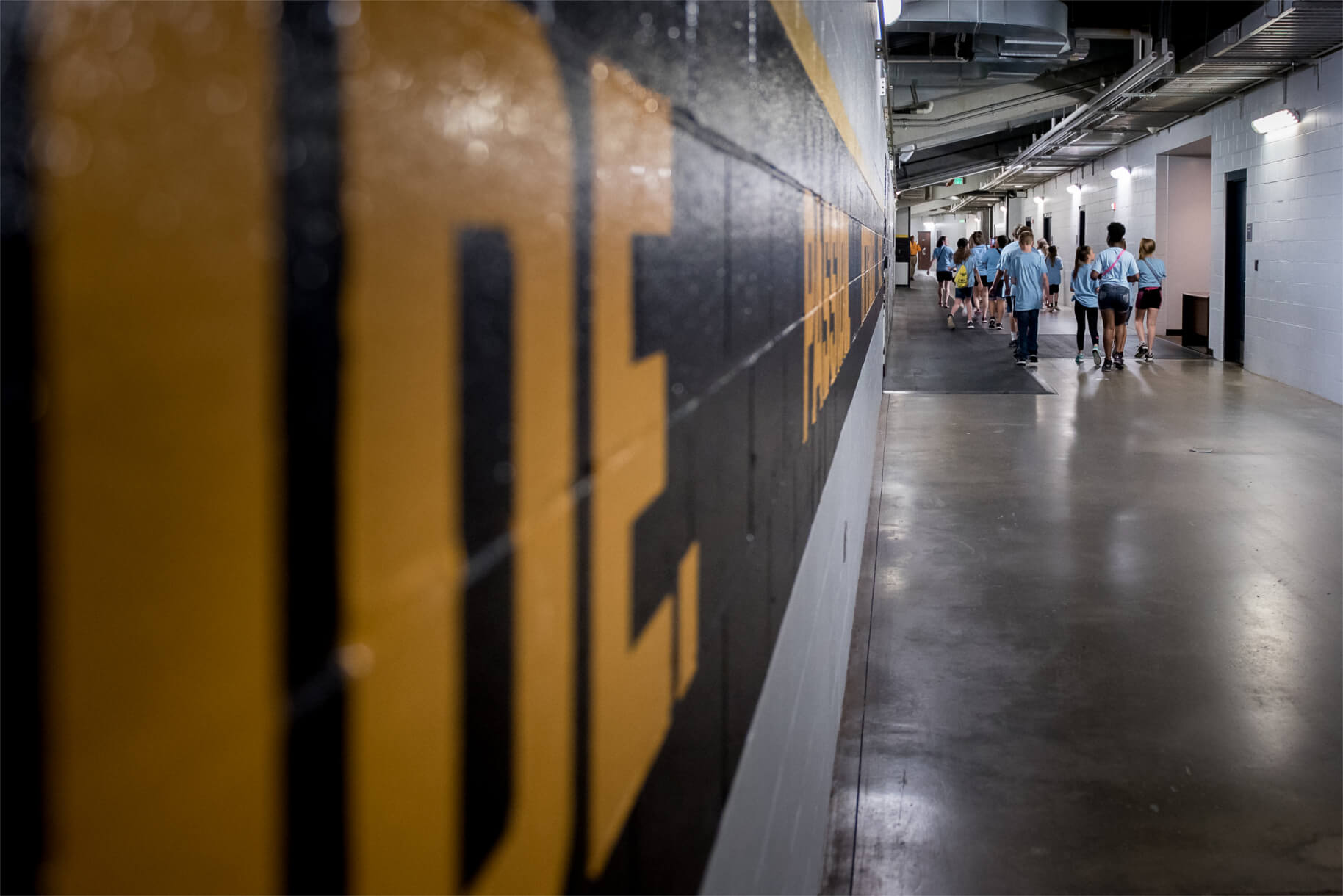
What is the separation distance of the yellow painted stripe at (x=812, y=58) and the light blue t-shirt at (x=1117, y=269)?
895 cm

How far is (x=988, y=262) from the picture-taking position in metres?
18.2

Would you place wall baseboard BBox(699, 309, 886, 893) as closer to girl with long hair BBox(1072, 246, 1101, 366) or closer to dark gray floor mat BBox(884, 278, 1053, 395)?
dark gray floor mat BBox(884, 278, 1053, 395)

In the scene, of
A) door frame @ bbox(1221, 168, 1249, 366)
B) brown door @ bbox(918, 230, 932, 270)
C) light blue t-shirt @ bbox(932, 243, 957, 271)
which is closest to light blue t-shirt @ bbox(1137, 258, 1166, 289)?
door frame @ bbox(1221, 168, 1249, 366)

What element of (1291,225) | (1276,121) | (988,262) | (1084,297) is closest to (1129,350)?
(1084,297)

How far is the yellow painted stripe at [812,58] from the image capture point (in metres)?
1.70

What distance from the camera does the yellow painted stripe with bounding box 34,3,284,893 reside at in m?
0.33

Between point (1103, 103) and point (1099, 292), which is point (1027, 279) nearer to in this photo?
point (1099, 292)

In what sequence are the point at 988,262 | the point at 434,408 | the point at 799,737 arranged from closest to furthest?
the point at 434,408 → the point at 799,737 → the point at 988,262

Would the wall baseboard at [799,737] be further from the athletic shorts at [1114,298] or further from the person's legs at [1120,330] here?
the person's legs at [1120,330]

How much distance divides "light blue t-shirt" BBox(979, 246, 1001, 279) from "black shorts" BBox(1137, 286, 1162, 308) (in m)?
5.52

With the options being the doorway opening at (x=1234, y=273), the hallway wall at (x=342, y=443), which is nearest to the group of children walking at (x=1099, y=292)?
the doorway opening at (x=1234, y=273)

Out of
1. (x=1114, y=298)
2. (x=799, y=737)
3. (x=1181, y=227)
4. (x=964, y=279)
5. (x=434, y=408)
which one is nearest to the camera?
(x=434, y=408)

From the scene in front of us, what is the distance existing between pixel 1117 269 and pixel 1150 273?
4.49 ft

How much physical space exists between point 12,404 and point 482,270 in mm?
299
